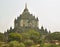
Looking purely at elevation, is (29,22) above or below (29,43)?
above

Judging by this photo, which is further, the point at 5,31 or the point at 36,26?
the point at 36,26

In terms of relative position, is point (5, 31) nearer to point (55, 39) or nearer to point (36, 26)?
point (36, 26)

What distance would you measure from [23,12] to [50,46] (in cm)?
4645

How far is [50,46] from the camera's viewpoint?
3709cm

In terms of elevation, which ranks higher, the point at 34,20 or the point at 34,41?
the point at 34,20

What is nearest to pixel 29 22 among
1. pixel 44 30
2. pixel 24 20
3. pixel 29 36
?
pixel 24 20

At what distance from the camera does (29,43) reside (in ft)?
139

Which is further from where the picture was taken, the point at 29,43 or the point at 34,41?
the point at 34,41

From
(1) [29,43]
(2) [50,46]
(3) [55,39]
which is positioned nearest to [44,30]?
(3) [55,39]

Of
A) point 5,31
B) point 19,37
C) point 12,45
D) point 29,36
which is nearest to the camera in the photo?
point 12,45

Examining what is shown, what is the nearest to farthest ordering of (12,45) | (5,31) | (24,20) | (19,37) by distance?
1. (12,45)
2. (19,37)
3. (5,31)
4. (24,20)

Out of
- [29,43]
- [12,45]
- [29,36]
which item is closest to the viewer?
[12,45]

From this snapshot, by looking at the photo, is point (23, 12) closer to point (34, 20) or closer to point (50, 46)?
point (34, 20)

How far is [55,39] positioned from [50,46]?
12939mm
